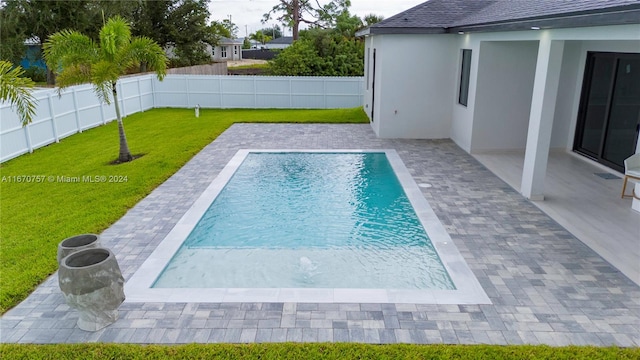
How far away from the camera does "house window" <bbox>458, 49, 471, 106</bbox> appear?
13.2 meters

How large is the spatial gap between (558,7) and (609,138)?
4.64m

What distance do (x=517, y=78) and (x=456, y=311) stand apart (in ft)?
29.3

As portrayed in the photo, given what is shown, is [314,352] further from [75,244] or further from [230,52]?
[230,52]

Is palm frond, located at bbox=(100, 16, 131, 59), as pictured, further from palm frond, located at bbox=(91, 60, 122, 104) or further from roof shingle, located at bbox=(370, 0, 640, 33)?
roof shingle, located at bbox=(370, 0, 640, 33)

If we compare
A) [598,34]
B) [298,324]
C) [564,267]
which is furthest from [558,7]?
[298,324]

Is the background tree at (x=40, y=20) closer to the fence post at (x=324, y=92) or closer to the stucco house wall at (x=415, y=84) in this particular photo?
the fence post at (x=324, y=92)

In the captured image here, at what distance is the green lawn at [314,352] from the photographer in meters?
4.32

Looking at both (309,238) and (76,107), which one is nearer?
(309,238)

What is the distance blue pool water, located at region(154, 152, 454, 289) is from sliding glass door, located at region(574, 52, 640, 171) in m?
5.17

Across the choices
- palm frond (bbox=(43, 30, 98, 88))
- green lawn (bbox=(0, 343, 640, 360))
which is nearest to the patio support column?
green lawn (bbox=(0, 343, 640, 360))

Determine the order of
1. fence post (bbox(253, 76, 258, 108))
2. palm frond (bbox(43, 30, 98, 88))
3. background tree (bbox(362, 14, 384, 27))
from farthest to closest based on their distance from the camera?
background tree (bbox(362, 14, 384, 27)) < fence post (bbox(253, 76, 258, 108)) < palm frond (bbox(43, 30, 98, 88))

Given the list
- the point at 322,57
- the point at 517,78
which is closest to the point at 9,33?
the point at 322,57

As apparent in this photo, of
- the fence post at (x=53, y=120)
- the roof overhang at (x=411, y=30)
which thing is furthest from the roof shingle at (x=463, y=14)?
the fence post at (x=53, y=120)

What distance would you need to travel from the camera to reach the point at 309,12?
36.4m
